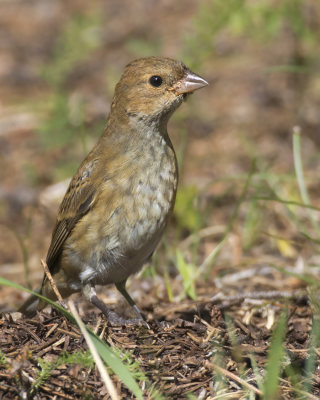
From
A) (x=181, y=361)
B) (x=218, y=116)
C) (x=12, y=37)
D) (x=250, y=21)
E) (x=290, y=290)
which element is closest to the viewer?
(x=181, y=361)

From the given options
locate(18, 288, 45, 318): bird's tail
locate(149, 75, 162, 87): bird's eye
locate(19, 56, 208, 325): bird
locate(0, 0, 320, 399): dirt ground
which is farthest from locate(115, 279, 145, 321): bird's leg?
locate(149, 75, 162, 87): bird's eye

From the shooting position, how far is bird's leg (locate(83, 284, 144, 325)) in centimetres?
408

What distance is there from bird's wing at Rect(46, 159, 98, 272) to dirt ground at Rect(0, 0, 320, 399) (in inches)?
15.3

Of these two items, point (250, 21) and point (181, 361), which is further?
point (250, 21)

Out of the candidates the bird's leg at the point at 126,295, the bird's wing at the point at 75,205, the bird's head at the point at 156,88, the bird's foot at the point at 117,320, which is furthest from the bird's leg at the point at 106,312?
the bird's head at the point at 156,88

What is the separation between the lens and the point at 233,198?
703 centimetres

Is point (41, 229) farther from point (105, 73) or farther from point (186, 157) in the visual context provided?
point (105, 73)

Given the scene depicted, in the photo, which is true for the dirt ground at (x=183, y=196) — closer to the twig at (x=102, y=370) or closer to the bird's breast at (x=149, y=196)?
the twig at (x=102, y=370)

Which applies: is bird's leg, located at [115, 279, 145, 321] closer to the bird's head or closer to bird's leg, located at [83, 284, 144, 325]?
bird's leg, located at [83, 284, 144, 325]

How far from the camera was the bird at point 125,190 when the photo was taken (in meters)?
4.32

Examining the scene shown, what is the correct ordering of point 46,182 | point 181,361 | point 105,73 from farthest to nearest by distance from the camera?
1. point 105,73
2. point 46,182
3. point 181,361

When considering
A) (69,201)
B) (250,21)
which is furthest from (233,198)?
(69,201)

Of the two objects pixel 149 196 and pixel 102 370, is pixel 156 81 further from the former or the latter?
pixel 102 370

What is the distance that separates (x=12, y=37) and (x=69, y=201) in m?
6.87
